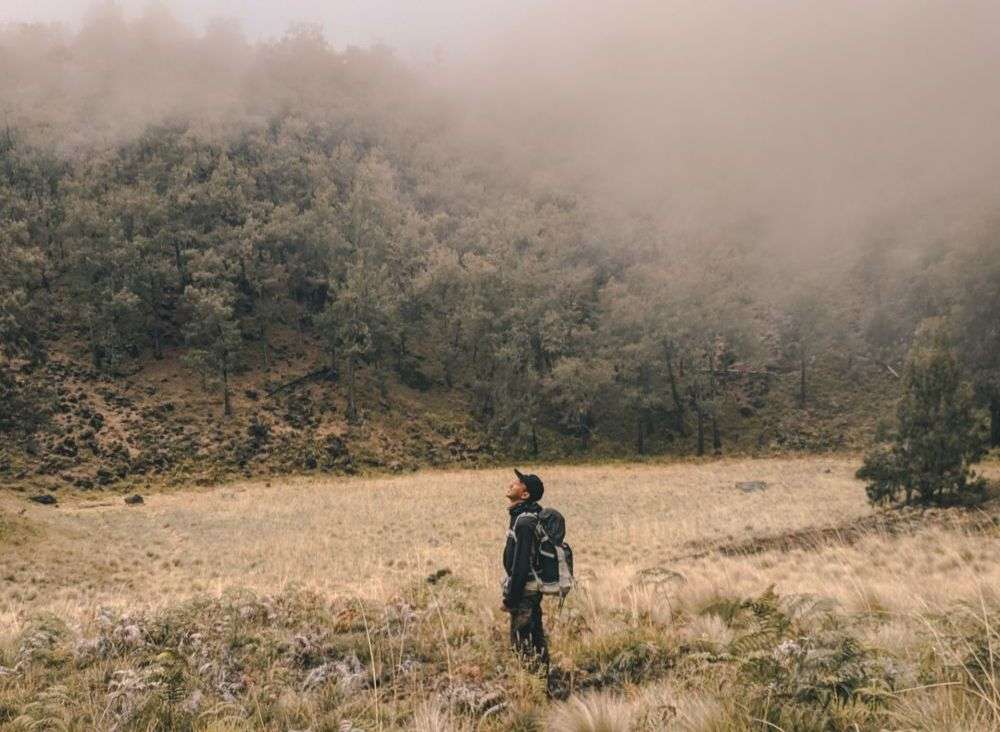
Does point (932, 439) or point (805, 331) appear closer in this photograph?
point (932, 439)

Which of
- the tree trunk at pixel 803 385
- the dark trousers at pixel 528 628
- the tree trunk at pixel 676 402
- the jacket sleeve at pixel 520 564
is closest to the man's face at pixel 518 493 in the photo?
the jacket sleeve at pixel 520 564

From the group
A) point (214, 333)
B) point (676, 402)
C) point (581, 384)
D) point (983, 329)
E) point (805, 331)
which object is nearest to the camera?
point (983, 329)

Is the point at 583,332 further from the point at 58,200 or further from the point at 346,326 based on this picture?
the point at 58,200

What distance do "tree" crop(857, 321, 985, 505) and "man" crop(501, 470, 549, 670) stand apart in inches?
630

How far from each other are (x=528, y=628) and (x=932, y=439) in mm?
16114

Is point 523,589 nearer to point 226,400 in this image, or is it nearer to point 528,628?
point 528,628

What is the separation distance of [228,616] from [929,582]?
8900 mm

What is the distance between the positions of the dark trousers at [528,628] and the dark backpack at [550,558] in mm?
176

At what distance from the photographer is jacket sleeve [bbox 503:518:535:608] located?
564 cm

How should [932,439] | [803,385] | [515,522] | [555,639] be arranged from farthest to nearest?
[803,385] < [932,439] < [555,639] < [515,522]

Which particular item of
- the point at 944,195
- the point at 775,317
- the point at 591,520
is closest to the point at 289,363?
the point at 591,520

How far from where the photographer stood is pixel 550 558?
5.75m

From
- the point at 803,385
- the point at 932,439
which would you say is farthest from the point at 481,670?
the point at 803,385

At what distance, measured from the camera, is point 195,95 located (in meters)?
88.4
